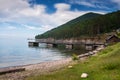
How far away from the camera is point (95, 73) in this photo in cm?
1733

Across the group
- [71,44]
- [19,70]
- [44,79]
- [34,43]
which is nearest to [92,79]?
[44,79]

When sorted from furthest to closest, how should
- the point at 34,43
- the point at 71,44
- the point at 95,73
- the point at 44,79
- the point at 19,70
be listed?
the point at 34,43 → the point at 71,44 → the point at 19,70 → the point at 44,79 → the point at 95,73

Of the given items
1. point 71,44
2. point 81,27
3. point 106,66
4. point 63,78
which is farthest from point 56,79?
point 81,27

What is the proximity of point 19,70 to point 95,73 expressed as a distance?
1669 centimetres

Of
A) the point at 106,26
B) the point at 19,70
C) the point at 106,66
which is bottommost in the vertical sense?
the point at 19,70

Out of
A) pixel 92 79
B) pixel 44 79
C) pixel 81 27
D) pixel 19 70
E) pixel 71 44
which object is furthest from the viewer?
pixel 81 27

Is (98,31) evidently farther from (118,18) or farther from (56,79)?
(56,79)

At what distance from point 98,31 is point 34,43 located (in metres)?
45.6

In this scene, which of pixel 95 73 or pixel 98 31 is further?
pixel 98 31

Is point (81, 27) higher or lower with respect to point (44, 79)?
higher

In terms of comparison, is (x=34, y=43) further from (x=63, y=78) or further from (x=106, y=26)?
(x=63, y=78)

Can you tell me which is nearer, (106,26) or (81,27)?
(106,26)

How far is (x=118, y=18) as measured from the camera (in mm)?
169000

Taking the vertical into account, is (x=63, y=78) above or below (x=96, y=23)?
below
